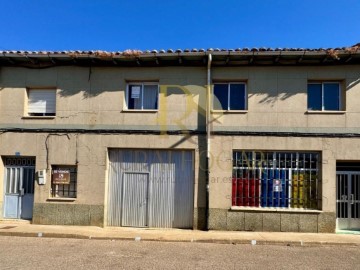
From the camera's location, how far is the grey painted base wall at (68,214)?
411 inches

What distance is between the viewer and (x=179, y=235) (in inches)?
368

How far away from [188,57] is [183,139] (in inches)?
101

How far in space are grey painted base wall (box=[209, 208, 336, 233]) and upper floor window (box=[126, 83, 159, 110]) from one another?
3.96 meters

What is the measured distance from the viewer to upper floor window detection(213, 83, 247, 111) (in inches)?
416

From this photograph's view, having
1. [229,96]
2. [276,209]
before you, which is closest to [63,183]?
[229,96]

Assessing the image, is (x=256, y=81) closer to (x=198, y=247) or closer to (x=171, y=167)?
(x=171, y=167)

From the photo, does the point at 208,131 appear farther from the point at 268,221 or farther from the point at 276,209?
the point at 268,221

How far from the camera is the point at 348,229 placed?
403 inches

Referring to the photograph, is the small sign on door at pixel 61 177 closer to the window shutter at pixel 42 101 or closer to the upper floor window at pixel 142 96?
the window shutter at pixel 42 101

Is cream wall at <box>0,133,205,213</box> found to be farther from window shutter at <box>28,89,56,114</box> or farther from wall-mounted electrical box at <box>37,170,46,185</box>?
window shutter at <box>28,89,56,114</box>

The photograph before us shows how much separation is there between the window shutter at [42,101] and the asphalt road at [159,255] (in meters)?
4.23

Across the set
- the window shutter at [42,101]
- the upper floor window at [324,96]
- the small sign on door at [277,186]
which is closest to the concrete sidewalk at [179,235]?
the small sign on door at [277,186]

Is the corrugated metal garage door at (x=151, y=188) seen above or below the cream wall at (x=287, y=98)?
below

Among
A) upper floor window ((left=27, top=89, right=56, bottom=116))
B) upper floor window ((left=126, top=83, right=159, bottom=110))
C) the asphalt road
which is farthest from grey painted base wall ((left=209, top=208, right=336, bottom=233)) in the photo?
upper floor window ((left=27, top=89, right=56, bottom=116))
